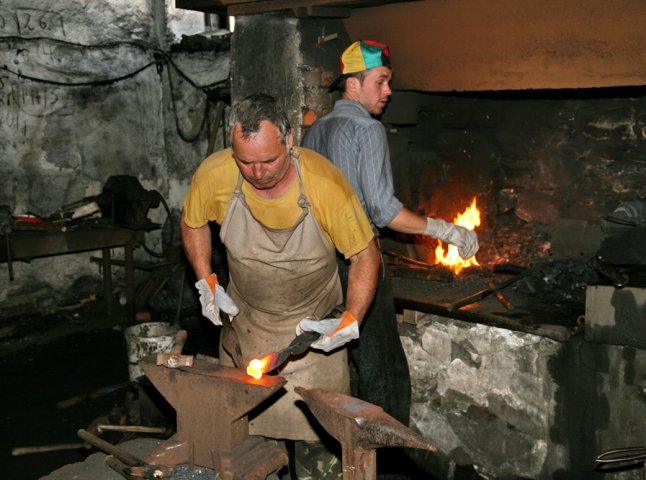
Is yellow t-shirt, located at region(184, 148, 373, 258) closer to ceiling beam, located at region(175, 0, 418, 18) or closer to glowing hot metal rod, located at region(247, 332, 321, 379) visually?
glowing hot metal rod, located at region(247, 332, 321, 379)

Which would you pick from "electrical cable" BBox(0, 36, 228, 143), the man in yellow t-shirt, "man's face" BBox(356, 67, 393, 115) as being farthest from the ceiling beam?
"electrical cable" BBox(0, 36, 228, 143)

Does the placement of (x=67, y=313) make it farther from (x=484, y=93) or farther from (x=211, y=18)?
(x=484, y=93)

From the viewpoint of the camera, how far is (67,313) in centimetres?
754

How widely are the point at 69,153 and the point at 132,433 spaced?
13.9 ft

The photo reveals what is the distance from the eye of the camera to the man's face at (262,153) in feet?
8.89

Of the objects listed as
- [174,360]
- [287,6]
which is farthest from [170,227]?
[174,360]

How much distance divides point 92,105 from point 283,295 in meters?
5.29

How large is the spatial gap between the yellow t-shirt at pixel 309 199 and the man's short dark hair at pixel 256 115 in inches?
11.0

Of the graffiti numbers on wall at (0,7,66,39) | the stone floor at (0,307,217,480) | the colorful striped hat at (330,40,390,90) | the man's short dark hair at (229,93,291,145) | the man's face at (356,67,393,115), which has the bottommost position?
the stone floor at (0,307,217,480)

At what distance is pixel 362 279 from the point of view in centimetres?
307

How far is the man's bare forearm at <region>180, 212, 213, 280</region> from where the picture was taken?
3.34 metres

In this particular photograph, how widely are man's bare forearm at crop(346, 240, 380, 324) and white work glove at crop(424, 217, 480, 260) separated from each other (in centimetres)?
76

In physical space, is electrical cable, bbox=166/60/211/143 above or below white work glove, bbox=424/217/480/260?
above

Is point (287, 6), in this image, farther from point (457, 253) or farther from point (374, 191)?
point (457, 253)
